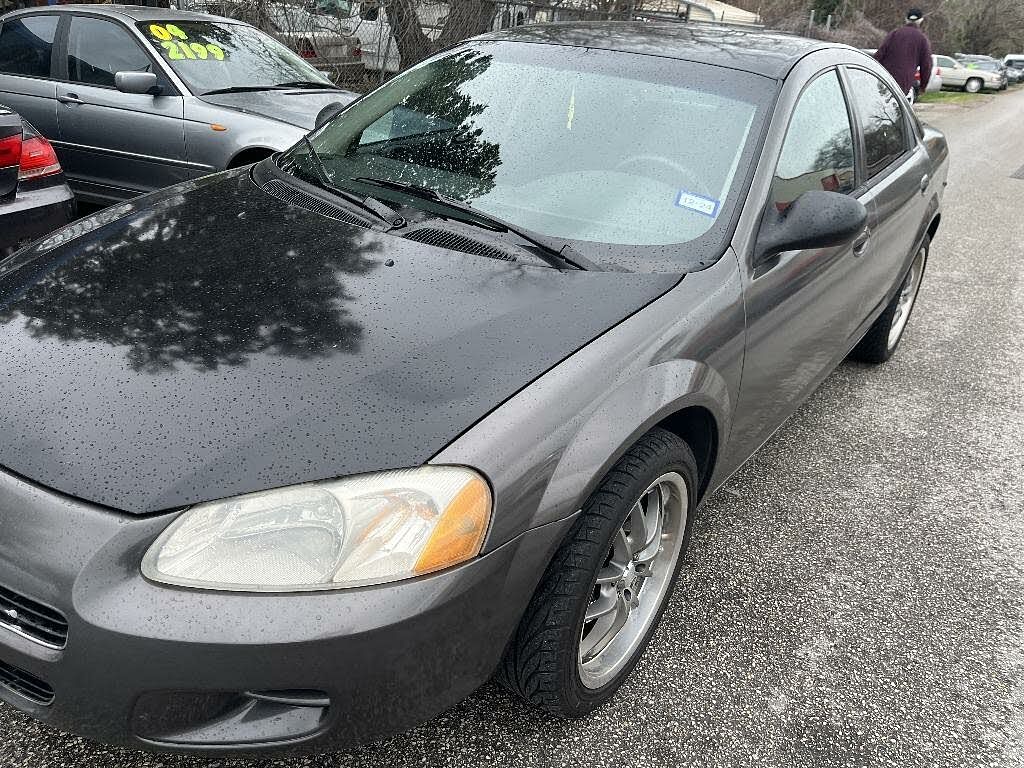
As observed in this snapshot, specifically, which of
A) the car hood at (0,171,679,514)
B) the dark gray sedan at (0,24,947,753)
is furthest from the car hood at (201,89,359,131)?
the car hood at (0,171,679,514)

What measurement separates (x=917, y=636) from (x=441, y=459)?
1.72 metres

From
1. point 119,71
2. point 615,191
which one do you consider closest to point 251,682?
point 615,191

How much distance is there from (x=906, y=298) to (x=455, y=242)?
328 cm

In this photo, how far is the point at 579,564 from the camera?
1.76 metres

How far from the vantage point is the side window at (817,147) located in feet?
8.25

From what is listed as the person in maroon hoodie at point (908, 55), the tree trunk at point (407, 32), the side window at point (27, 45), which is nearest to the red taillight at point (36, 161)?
the side window at point (27, 45)

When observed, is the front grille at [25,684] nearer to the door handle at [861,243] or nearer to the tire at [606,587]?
the tire at [606,587]

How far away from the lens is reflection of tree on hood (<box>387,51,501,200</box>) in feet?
8.07

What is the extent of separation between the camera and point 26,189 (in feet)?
12.0

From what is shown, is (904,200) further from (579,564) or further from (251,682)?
(251,682)

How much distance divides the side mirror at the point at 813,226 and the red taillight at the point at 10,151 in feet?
10.4

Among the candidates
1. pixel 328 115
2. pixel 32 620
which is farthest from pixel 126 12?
pixel 32 620

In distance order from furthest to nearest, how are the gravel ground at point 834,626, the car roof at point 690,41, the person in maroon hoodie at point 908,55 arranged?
the person in maroon hoodie at point 908,55 → the car roof at point 690,41 → the gravel ground at point 834,626

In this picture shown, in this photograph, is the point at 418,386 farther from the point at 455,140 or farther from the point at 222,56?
the point at 222,56
